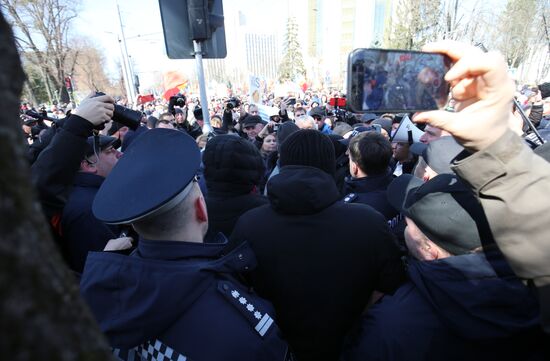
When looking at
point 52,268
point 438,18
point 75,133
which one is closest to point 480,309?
point 52,268

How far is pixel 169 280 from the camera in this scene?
107cm

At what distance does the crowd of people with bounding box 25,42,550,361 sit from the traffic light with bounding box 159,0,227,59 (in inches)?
68.7

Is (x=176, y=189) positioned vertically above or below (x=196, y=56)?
below

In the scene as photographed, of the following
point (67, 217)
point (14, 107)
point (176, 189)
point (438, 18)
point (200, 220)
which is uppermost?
point (438, 18)

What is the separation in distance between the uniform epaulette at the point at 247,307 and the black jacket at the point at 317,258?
0.41 metres

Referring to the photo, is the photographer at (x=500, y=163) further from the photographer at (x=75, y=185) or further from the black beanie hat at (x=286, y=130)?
the black beanie hat at (x=286, y=130)

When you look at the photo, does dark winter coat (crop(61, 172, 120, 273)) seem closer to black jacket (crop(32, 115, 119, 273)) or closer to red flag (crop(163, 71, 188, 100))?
black jacket (crop(32, 115, 119, 273))

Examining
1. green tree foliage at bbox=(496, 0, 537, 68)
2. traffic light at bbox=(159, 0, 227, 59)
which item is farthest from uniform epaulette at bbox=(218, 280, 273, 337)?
green tree foliage at bbox=(496, 0, 537, 68)

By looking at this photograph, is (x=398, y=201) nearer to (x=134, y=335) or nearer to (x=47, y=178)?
(x=134, y=335)

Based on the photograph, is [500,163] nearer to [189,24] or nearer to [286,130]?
[189,24]

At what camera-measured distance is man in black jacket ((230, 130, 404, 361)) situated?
1553 millimetres

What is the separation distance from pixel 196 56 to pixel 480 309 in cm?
326

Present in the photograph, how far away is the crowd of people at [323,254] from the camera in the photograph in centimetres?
96

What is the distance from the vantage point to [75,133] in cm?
178
